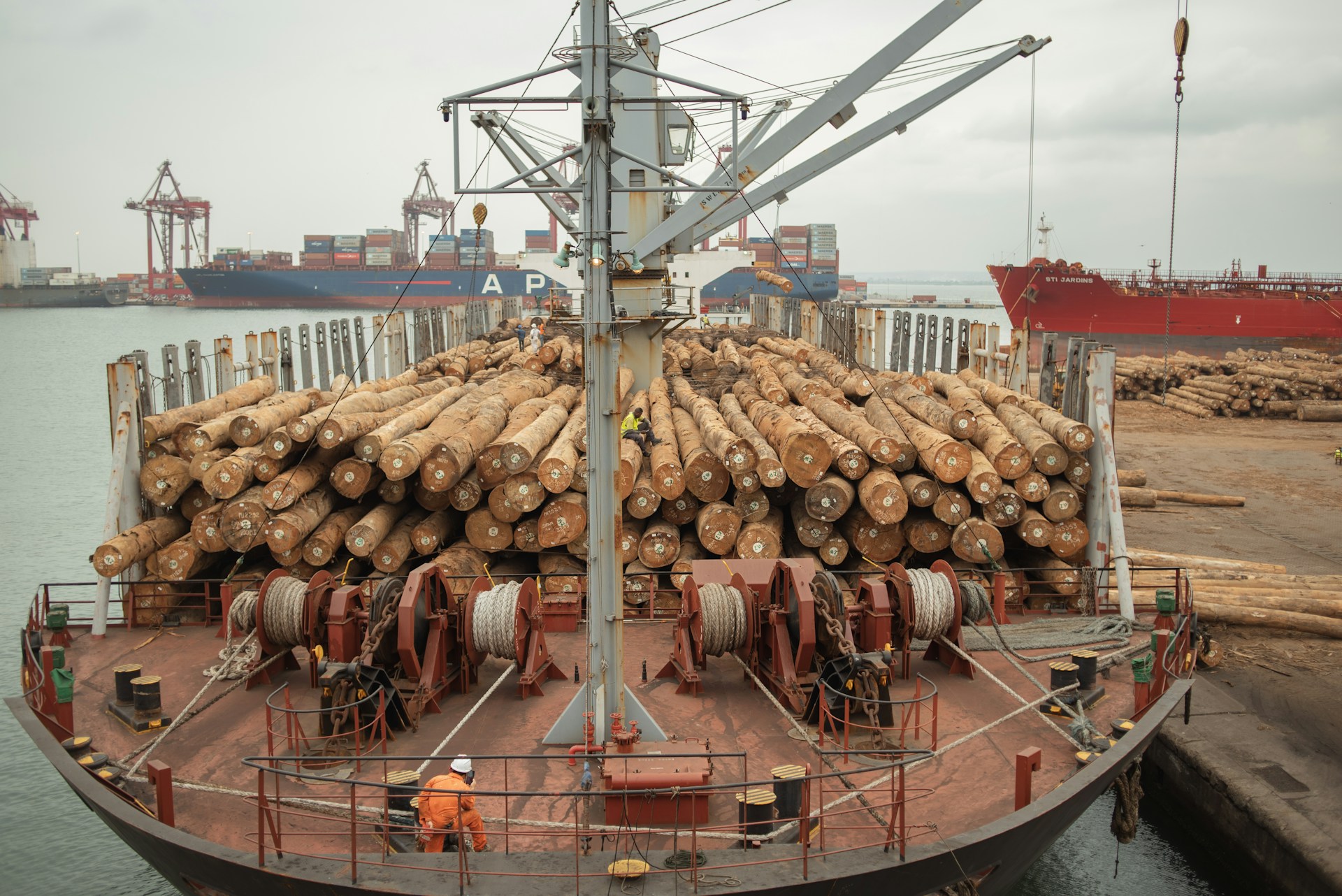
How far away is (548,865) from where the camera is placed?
Answer: 257 inches

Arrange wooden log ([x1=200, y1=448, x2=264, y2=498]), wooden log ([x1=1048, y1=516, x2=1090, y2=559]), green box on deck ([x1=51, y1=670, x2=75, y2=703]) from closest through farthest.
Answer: green box on deck ([x1=51, y1=670, x2=75, y2=703]), wooden log ([x1=200, y1=448, x2=264, y2=498]), wooden log ([x1=1048, y1=516, x2=1090, y2=559])

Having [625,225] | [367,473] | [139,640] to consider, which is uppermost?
[625,225]

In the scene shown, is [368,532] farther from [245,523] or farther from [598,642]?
[598,642]

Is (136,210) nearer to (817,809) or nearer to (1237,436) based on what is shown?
(1237,436)

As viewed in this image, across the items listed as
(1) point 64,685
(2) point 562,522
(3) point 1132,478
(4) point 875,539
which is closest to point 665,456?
(2) point 562,522

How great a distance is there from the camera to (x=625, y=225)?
19.2 m

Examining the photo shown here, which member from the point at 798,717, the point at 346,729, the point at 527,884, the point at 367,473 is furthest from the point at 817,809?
the point at 367,473

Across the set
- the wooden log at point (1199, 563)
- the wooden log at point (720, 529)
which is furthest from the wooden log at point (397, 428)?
the wooden log at point (1199, 563)

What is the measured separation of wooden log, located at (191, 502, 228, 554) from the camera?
13.4m

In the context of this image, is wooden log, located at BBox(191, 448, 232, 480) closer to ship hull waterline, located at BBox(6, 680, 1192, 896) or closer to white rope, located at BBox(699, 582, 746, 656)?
ship hull waterline, located at BBox(6, 680, 1192, 896)

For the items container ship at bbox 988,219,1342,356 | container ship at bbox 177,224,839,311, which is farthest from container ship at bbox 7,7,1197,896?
container ship at bbox 177,224,839,311

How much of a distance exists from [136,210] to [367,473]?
122497 mm

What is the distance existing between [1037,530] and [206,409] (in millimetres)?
11913

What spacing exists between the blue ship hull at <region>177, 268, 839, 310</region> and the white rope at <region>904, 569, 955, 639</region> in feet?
268
